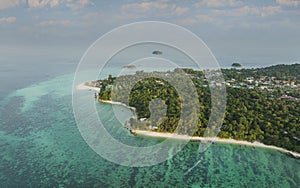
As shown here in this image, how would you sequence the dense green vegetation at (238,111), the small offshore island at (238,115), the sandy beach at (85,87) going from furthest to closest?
the sandy beach at (85,87)
the dense green vegetation at (238,111)
the small offshore island at (238,115)

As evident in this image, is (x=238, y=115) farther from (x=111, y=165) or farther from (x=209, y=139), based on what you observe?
(x=111, y=165)

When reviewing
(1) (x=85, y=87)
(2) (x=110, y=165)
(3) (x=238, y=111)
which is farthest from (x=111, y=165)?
(1) (x=85, y=87)

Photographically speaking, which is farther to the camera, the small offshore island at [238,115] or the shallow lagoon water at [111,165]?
the small offshore island at [238,115]

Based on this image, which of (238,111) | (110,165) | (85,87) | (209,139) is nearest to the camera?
(110,165)

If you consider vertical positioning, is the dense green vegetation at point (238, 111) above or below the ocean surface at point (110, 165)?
above

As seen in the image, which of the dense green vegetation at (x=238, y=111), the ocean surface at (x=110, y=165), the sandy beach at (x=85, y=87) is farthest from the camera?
the sandy beach at (x=85, y=87)

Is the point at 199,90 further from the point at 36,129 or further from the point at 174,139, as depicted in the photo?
the point at 36,129

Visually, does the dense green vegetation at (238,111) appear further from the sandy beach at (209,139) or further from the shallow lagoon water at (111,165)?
the shallow lagoon water at (111,165)

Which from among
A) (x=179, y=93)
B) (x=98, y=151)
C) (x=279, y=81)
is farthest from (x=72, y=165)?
(x=279, y=81)

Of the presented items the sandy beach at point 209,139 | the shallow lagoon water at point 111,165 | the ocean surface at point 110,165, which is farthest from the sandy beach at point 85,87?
the sandy beach at point 209,139
